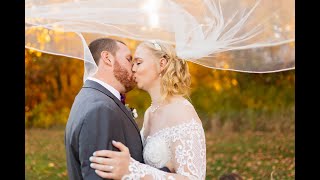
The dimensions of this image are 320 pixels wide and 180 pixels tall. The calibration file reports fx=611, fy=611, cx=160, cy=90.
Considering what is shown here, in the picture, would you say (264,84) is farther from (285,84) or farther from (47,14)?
(47,14)

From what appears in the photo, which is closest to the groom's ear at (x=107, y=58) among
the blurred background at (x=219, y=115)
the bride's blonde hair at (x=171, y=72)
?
the bride's blonde hair at (x=171, y=72)

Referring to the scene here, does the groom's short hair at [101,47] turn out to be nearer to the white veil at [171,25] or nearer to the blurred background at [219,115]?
the white veil at [171,25]

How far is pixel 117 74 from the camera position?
3100 millimetres

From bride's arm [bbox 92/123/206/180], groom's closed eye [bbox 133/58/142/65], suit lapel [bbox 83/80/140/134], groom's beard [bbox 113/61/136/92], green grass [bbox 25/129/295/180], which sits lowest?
green grass [bbox 25/129/295/180]

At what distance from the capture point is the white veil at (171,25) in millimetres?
3252

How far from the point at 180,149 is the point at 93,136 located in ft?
1.54

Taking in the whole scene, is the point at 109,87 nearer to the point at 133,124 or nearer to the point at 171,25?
the point at 133,124

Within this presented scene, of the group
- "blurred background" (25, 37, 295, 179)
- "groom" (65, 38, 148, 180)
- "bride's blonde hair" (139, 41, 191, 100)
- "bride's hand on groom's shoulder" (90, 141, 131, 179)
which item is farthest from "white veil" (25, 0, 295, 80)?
"blurred background" (25, 37, 295, 179)

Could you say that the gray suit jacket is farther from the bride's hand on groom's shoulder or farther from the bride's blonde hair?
the bride's blonde hair

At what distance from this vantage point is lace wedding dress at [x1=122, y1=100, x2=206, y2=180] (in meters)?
3.02

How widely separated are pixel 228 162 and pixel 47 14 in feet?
12.9

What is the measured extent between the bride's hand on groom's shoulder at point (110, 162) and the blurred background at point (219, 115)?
131 inches

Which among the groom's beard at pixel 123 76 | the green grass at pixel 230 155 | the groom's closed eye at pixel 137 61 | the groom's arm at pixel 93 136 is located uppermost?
the groom's closed eye at pixel 137 61

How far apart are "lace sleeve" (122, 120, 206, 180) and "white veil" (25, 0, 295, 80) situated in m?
0.43
